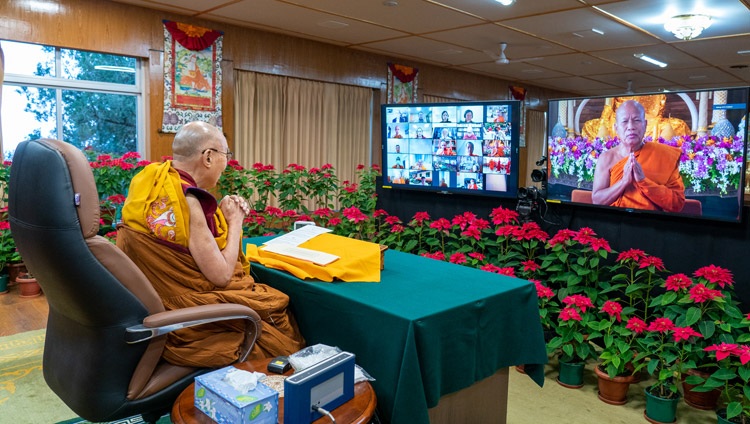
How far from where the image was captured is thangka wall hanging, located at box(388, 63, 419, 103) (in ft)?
24.9

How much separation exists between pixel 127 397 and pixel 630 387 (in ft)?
8.23

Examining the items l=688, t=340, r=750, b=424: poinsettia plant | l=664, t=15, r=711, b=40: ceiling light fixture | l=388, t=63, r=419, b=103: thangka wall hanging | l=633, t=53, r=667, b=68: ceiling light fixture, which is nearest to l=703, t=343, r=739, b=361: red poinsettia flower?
l=688, t=340, r=750, b=424: poinsettia plant

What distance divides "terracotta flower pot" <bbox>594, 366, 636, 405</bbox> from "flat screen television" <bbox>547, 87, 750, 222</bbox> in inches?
33.9

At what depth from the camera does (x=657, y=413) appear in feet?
8.26

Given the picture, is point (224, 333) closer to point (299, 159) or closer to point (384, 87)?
point (299, 159)

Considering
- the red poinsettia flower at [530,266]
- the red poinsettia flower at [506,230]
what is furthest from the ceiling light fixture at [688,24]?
the red poinsettia flower at [530,266]

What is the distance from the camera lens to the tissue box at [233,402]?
1.28 m

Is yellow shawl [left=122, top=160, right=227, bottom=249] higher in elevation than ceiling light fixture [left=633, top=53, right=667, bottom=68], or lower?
lower

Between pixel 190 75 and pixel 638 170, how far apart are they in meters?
4.32

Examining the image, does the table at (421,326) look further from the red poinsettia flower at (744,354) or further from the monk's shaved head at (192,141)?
the red poinsettia flower at (744,354)

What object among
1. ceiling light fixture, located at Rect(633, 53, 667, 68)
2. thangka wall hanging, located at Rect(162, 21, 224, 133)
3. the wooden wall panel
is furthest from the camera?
ceiling light fixture, located at Rect(633, 53, 667, 68)

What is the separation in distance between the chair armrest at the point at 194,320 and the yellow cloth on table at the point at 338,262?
0.27 m

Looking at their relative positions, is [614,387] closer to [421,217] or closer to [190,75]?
[421,217]

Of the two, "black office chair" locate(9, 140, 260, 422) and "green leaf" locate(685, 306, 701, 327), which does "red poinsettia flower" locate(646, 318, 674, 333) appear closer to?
"green leaf" locate(685, 306, 701, 327)
